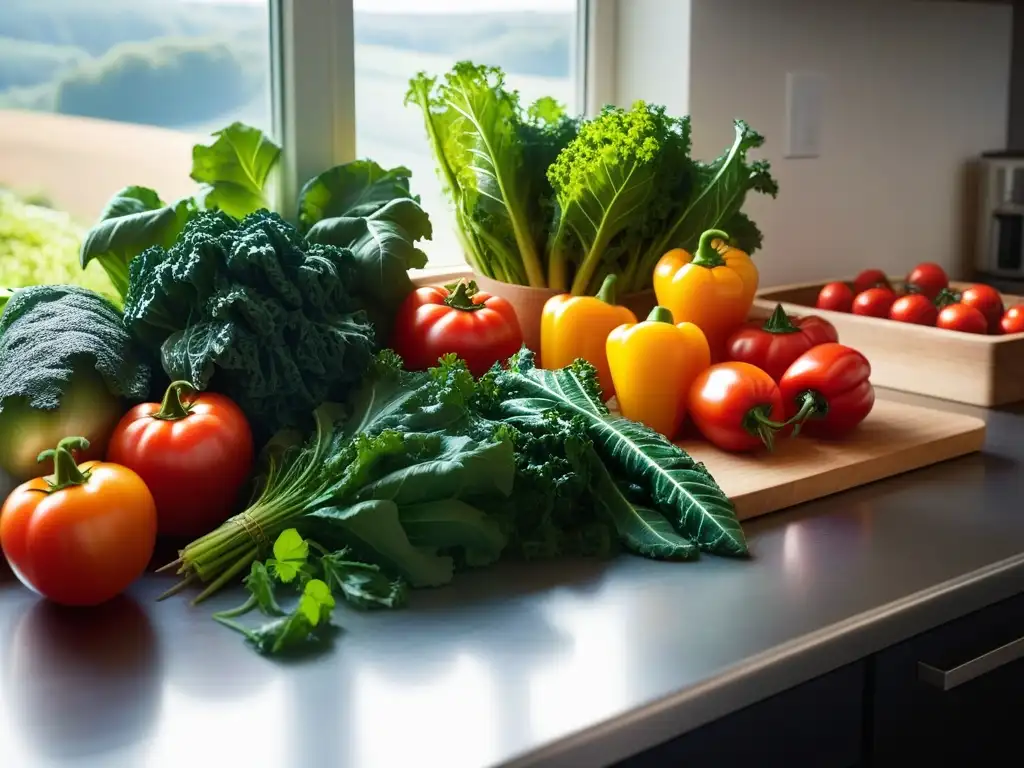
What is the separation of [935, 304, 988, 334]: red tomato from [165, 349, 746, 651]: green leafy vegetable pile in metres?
0.70

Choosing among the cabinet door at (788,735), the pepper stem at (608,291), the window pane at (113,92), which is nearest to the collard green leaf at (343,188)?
the window pane at (113,92)

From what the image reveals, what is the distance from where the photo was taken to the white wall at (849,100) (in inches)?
73.7

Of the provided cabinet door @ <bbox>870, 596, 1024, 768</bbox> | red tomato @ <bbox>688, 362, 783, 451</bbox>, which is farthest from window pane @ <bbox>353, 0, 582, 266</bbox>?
cabinet door @ <bbox>870, 596, 1024, 768</bbox>

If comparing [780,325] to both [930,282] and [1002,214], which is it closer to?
[930,282]

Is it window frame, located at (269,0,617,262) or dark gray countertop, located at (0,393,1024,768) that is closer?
dark gray countertop, located at (0,393,1024,768)

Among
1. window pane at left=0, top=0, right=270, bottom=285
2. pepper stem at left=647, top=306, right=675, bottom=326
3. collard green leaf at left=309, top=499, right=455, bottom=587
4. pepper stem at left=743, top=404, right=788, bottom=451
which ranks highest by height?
window pane at left=0, top=0, right=270, bottom=285

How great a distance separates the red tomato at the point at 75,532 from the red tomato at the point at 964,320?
1160mm

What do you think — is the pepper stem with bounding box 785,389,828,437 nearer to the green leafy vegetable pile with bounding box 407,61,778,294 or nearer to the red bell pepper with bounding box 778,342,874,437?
the red bell pepper with bounding box 778,342,874,437

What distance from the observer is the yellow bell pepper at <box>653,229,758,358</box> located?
57.8 inches

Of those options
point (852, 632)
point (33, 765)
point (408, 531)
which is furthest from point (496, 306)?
point (33, 765)

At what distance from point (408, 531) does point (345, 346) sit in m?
0.24

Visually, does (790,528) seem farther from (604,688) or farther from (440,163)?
(440,163)

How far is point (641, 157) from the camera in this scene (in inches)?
56.1

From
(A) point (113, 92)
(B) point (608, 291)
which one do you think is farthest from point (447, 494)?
(A) point (113, 92)
